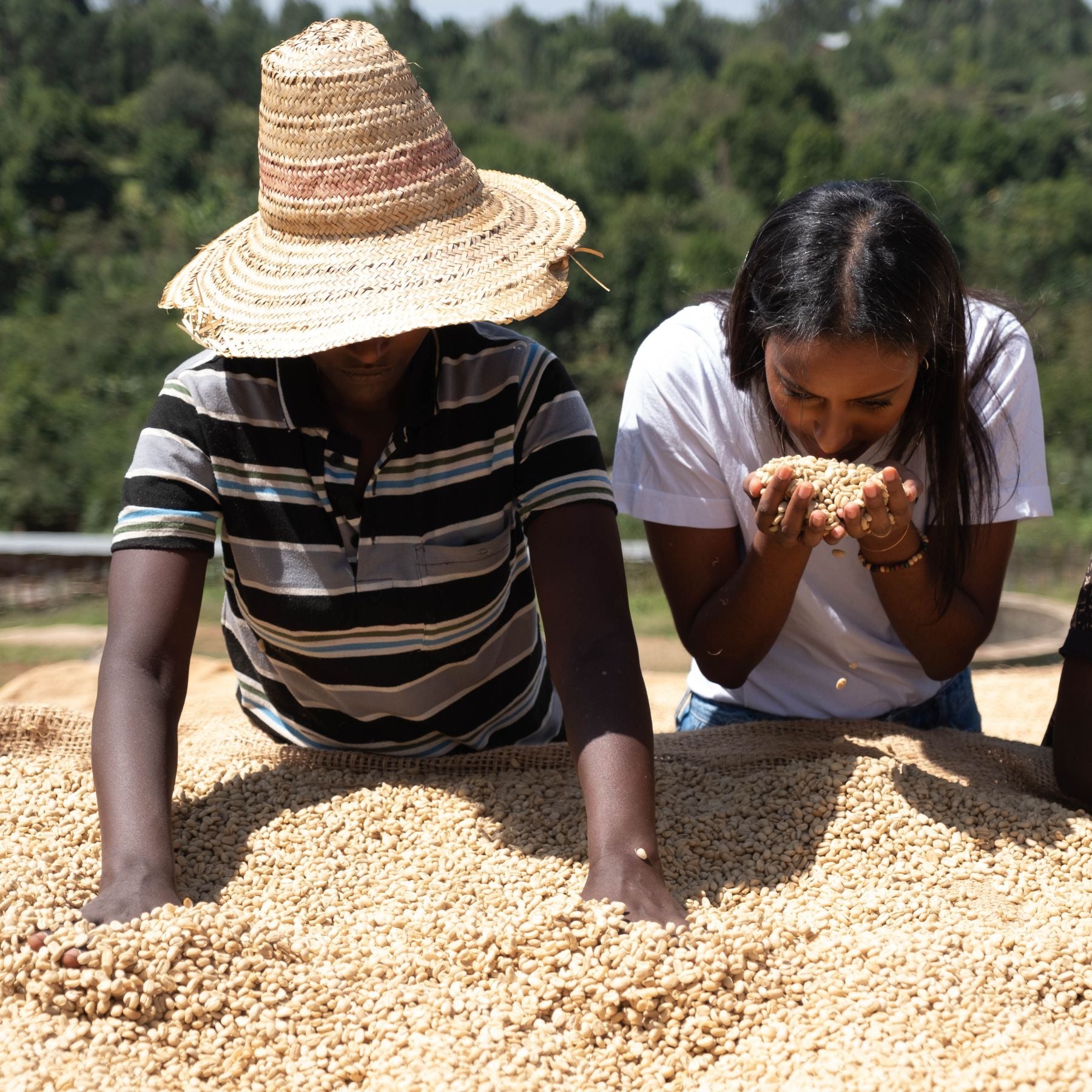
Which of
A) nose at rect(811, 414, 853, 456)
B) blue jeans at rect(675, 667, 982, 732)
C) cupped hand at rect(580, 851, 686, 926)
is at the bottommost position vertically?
blue jeans at rect(675, 667, 982, 732)

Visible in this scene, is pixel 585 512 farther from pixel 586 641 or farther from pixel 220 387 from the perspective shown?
pixel 220 387

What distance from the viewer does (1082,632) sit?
2.07 metres

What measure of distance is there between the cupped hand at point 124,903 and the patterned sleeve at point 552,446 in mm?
750

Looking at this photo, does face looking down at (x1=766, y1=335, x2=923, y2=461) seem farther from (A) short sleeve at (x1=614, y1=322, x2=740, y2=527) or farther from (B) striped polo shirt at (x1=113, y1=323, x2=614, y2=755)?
(B) striped polo shirt at (x1=113, y1=323, x2=614, y2=755)

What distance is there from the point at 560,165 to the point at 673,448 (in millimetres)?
39487

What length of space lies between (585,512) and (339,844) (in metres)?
0.63

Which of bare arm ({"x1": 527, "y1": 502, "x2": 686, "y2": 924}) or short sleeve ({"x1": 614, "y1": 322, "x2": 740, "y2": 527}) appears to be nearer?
bare arm ({"x1": 527, "y1": 502, "x2": 686, "y2": 924})

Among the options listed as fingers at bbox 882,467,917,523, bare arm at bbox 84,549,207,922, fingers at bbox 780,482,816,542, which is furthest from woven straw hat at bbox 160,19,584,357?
fingers at bbox 882,467,917,523

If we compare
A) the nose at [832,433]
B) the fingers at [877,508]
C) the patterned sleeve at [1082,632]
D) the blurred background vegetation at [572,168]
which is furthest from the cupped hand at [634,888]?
the blurred background vegetation at [572,168]

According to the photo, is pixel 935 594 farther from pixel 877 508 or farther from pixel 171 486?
pixel 171 486

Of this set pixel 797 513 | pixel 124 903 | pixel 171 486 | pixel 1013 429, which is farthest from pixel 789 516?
pixel 124 903

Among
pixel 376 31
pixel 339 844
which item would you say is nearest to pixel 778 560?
pixel 339 844

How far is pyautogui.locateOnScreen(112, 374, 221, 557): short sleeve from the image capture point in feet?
5.99

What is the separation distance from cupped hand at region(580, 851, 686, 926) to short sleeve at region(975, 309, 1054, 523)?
35.3 inches
